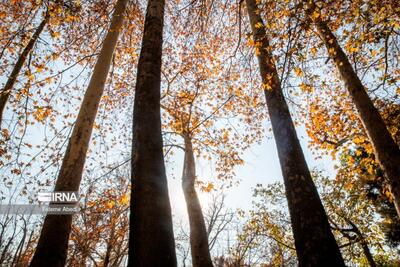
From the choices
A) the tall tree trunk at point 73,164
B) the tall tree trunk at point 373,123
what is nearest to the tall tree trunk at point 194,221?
the tall tree trunk at point 73,164

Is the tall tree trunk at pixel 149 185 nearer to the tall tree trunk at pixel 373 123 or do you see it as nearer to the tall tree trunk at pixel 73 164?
the tall tree trunk at pixel 73 164

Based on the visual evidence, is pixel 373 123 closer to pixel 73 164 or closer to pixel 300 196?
pixel 300 196

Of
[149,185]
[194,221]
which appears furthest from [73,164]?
[194,221]

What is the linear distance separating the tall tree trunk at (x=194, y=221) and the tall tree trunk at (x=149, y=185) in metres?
5.11

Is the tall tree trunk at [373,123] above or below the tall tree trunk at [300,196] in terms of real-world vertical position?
above

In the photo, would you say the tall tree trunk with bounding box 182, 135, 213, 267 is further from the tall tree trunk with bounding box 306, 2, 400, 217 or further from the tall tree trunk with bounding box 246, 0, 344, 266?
the tall tree trunk with bounding box 306, 2, 400, 217

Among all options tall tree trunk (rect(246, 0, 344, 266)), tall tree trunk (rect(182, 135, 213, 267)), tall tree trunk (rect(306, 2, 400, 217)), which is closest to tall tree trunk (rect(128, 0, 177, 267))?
tall tree trunk (rect(246, 0, 344, 266))

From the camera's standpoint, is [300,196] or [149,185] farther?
[300,196]

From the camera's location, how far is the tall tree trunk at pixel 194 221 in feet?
21.8

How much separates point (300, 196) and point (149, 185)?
76.4 inches

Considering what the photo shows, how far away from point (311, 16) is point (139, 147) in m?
3.21

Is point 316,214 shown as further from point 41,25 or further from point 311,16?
point 41,25

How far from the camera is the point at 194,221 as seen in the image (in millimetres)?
7367

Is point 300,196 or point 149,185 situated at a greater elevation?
point 300,196
